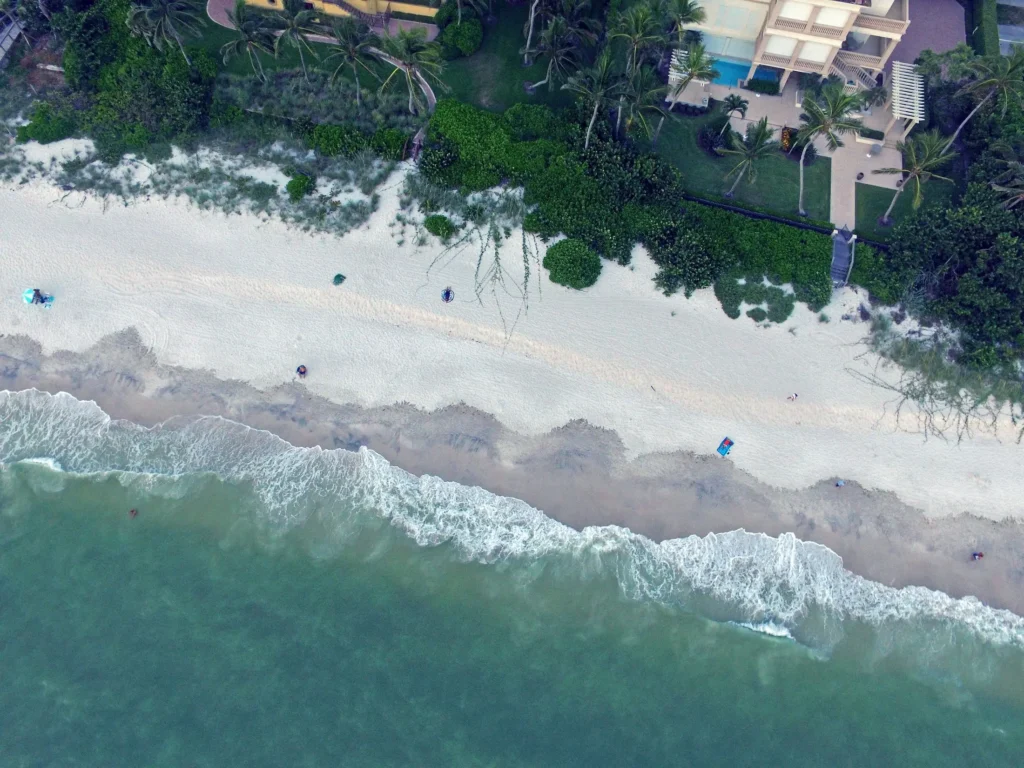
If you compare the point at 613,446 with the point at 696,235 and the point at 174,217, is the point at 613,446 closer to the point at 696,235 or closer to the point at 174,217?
the point at 696,235

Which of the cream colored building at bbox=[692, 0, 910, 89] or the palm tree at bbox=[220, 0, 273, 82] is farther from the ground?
the cream colored building at bbox=[692, 0, 910, 89]

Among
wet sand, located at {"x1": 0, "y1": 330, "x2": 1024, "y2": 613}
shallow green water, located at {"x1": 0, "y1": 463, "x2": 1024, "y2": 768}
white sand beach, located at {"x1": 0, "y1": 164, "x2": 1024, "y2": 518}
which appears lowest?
shallow green water, located at {"x1": 0, "y1": 463, "x2": 1024, "y2": 768}

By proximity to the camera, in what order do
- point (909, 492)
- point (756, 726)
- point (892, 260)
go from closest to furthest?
point (756, 726)
point (909, 492)
point (892, 260)

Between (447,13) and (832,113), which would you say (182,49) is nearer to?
(447,13)

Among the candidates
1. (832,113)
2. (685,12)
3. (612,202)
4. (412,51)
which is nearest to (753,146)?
(832,113)

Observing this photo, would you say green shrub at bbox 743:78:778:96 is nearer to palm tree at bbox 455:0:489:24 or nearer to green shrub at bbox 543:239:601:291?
green shrub at bbox 543:239:601:291

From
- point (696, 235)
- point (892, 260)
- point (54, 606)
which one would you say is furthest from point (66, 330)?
point (892, 260)

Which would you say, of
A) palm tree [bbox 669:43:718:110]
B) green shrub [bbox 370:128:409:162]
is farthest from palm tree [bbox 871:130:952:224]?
green shrub [bbox 370:128:409:162]
